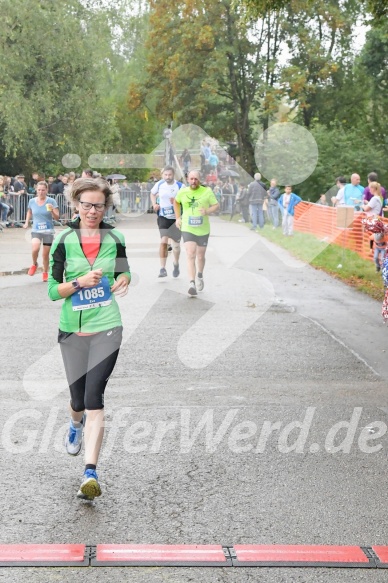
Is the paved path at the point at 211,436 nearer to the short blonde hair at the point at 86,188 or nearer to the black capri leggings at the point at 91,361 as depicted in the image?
the black capri leggings at the point at 91,361

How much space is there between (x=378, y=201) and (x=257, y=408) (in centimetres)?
1155

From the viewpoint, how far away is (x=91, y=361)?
224 inches

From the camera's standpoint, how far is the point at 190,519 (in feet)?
16.7

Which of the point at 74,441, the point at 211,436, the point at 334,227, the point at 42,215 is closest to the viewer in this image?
the point at 74,441

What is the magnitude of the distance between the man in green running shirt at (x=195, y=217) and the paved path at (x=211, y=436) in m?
1.43

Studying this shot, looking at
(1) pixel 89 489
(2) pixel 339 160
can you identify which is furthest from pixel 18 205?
(1) pixel 89 489

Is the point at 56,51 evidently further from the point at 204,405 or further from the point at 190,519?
the point at 190,519

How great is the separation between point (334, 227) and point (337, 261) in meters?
4.64

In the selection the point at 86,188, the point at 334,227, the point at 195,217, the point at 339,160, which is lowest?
the point at 339,160

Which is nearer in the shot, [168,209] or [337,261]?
[168,209]

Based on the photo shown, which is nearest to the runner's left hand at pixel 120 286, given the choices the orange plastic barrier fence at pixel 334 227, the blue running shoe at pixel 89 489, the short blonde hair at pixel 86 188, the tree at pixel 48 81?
the short blonde hair at pixel 86 188

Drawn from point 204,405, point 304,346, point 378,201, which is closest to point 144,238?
point 378,201

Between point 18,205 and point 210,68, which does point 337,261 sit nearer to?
point 18,205

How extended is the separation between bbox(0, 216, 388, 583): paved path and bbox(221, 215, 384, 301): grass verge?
11.3 feet
